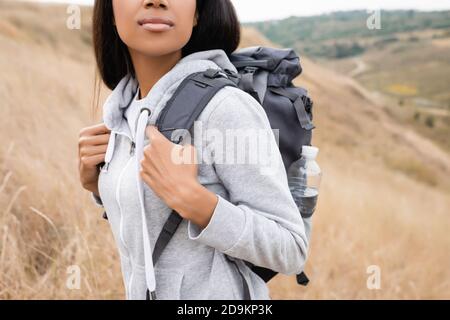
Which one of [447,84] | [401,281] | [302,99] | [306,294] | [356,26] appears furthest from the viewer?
[356,26]

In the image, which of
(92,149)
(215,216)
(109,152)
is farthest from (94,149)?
(215,216)

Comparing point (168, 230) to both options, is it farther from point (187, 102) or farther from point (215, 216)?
point (187, 102)

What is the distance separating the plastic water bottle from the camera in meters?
1.57

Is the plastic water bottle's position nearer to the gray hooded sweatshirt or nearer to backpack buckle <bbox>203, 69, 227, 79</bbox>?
the gray hooded sweatshirt

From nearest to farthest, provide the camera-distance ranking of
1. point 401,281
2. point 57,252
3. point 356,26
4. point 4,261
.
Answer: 1. point 4,261
2. point 57,252
3. point 401,281
4. point 356,26

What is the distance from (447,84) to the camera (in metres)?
63.5

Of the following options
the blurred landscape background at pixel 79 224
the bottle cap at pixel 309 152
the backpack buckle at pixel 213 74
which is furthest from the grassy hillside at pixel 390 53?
the backpack buckle at pixel 213 74

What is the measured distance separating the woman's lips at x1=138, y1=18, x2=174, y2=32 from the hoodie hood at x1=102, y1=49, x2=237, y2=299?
0.10 meters

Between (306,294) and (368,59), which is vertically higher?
(306,294)

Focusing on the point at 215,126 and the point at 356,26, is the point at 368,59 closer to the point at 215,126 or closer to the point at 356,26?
the point at 356,26

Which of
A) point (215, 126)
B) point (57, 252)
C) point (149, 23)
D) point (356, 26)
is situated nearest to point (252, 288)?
point (215, 126)

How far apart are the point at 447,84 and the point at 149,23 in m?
67.7

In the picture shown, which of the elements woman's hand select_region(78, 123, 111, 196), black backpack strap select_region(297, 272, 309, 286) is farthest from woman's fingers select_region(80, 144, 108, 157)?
black backpack strap select_region(297, 272, 309, 286)

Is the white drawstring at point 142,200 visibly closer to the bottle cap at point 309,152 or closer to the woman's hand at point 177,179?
the woman's hand at point 177,179
